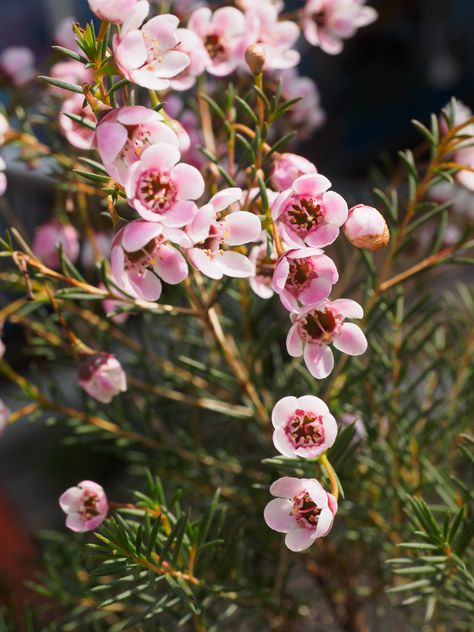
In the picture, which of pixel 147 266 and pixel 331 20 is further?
pixel 331 20

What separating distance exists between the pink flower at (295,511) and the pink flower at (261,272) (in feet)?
0.35

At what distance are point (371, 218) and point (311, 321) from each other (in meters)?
0.06

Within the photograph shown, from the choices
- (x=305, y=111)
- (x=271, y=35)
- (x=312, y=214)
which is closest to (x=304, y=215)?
(x=312, y=214)

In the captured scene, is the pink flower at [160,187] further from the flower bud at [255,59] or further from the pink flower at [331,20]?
the pink flower at [331,20]

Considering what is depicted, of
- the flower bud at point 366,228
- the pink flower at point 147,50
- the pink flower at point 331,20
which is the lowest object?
the flower bud at point 366,228

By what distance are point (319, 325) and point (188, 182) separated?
0.30 ft

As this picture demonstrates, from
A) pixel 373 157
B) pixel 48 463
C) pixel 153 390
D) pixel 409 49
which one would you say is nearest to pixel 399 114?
pixel 409 49

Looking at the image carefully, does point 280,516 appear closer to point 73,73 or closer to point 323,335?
point 323,335

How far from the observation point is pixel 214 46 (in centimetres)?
48

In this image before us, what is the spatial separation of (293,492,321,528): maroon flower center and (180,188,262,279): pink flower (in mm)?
109

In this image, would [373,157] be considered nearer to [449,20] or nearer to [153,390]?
[449,20]

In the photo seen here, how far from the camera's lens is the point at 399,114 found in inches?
155

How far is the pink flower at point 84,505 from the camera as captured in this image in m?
0.41

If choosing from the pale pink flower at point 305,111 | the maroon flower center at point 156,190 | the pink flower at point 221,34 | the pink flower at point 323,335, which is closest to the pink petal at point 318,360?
the pink flower at point 323,335
